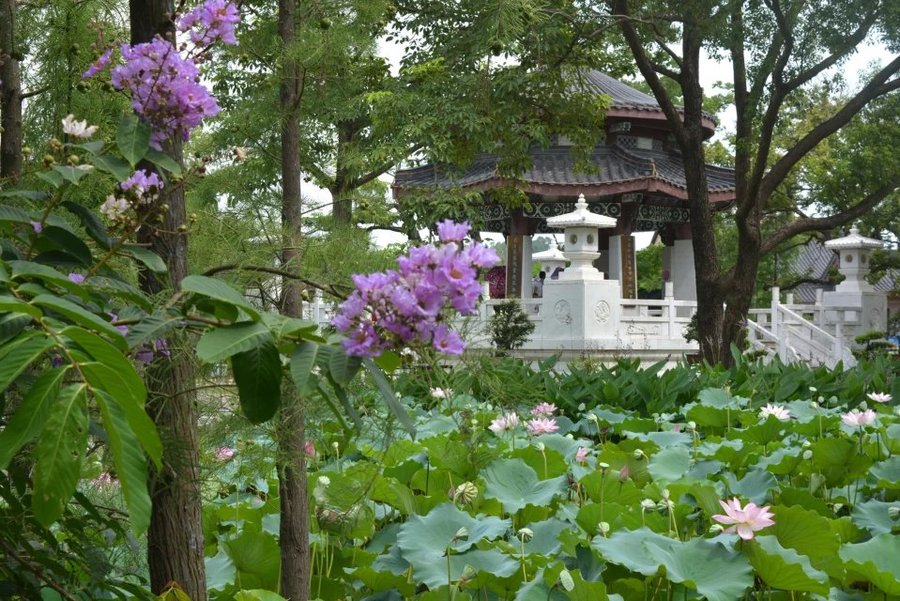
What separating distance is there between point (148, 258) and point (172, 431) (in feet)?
1.01

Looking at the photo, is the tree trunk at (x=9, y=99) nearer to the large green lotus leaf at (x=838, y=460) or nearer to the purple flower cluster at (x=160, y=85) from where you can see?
the purple flower cluster at (x=160, y=85)

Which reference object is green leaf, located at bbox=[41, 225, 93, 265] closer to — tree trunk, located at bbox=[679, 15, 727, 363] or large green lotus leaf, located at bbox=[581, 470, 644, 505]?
large green lotus leaf, located at bbox=[581, 470, 644, 505]

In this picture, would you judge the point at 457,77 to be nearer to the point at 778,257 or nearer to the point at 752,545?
the point at 752,545

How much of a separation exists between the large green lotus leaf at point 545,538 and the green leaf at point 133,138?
1.19 m

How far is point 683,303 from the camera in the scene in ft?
50.1

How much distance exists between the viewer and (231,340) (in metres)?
1.07

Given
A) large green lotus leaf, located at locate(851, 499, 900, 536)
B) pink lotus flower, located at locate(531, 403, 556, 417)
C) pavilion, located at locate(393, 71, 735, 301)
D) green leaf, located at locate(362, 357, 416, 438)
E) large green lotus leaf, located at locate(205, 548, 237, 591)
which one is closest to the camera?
green leaf, located at locate(362, 357, 416, 438)

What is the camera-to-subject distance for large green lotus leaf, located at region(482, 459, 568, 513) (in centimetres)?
251

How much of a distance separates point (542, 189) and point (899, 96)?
526cm

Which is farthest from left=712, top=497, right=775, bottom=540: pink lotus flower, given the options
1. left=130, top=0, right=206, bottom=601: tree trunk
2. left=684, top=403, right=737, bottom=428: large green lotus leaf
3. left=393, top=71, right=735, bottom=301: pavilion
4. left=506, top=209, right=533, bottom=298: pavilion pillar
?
left=506, top=209, right=533, bottom=298: pavilion pillar

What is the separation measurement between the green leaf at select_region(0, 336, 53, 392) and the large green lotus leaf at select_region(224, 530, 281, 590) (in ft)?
4.38

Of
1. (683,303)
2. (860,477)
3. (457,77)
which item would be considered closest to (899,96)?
(683,303)

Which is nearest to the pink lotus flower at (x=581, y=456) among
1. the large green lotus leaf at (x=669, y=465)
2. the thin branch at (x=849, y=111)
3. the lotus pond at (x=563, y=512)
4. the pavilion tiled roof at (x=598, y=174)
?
the lotus pond at (x=563, y=512)

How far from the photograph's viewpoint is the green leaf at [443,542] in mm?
2066
